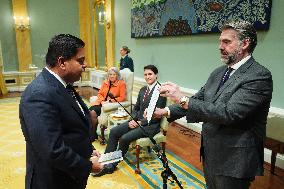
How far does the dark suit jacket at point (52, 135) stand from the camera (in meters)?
1.26

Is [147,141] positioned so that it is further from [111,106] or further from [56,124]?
[56,124]

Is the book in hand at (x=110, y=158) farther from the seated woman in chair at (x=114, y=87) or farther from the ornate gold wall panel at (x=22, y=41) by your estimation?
the ornate gold wall panel at (x=22, y=41)

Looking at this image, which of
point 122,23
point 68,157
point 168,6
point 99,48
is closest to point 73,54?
point 68,157

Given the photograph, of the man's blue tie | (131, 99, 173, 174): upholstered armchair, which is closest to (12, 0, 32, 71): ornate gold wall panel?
(131, 99, 173, 174): upholstered armchair

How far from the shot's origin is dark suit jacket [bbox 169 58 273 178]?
1.49 metres

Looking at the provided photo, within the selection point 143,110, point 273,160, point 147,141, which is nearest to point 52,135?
point 147,141

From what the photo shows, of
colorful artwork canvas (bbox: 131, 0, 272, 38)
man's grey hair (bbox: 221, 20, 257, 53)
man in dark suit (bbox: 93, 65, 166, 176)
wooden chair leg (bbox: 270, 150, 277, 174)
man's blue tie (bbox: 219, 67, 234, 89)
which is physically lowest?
wooden chair leg (bbox: 270, 150, 277, 174)

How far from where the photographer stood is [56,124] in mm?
1289

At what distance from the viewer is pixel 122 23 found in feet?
24.5

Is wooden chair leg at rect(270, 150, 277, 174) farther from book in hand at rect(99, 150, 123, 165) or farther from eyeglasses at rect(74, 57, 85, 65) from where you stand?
eyeglasses at rect(74, 57, 85, 65)

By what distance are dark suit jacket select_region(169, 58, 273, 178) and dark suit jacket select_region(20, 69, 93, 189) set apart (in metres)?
0.71

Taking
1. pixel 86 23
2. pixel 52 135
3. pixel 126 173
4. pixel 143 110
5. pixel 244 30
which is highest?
pixel 86 23

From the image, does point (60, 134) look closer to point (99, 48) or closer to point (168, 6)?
point (168, 6)

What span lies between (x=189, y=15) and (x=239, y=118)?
12.2ft
